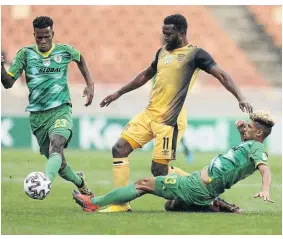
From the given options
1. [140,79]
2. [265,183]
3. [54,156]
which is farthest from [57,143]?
[265,183]

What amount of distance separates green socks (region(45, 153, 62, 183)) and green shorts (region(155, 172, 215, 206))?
1.03 metres

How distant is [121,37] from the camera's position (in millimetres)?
23562

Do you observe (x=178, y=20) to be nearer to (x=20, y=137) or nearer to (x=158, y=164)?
(x=158, y=164)

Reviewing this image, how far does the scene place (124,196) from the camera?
827 cm

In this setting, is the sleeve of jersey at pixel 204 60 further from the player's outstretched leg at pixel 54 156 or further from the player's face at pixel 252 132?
the player's outstretched leg at pixel 54 156

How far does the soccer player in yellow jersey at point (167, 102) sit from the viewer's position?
8906mm

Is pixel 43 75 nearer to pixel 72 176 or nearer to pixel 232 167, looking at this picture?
pixel 72 176

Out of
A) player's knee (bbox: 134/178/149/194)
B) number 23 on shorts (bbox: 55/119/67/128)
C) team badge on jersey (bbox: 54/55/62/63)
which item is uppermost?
team badge on jersey (bbox: 54/55/62/63)

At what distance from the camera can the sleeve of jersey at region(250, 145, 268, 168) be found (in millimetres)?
7895

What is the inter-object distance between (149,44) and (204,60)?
48.1 ft

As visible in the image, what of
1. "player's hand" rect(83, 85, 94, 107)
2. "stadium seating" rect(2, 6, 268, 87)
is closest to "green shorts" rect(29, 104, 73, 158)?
"player's hand" rect(83, 85, 94, 107)

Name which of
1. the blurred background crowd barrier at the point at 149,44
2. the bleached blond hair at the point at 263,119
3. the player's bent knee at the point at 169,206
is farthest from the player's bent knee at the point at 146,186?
the blurred background crowd barrier at the point at 149,44

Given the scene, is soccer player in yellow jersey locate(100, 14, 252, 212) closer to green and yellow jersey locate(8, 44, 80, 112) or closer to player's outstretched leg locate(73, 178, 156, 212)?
player's outstretched leg locate(73, 178, 156, 212)
